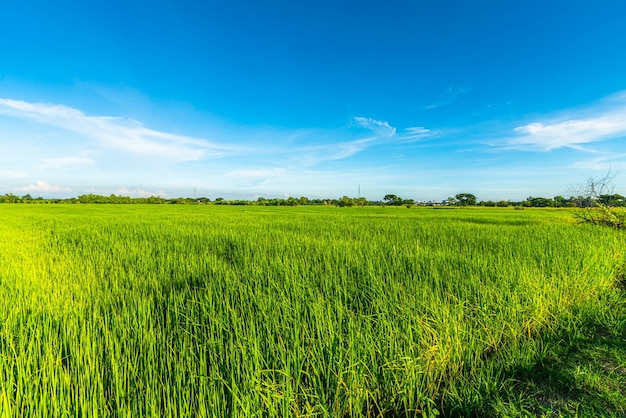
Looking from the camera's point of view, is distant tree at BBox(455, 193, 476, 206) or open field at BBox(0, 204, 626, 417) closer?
open field at BBox(0, 204, 626, 417)

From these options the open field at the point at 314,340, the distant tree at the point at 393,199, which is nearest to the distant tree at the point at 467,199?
the distant tree at the point at 393,199

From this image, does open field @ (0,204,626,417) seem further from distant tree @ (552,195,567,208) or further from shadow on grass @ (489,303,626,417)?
distant tree @ (552,195,567,208)

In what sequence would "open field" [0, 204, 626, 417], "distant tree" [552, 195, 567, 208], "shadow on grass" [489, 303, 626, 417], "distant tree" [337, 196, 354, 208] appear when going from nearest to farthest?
"open field" [0, 204, 626, 417] < "shadow on grass" [489, 303, 626, 417] < "distant tree" [552, 195, 567, 208] < "distant tree" [337, 196, 354, 208]

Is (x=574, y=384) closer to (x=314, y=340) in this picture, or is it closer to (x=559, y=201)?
(x=314, y=340)

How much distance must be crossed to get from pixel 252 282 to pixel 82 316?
1.64m

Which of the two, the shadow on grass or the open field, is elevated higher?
the open field

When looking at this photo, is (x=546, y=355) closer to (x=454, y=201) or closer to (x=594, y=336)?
(x=594, y=336)

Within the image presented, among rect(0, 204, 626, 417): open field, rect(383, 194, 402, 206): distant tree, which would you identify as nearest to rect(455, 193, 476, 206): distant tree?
rect(383, 194, 402, 206): distant tree

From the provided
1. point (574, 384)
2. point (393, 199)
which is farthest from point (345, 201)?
point (574, 384)

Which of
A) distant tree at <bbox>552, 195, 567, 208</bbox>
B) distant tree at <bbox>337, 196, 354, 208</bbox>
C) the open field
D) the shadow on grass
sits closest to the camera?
the open field

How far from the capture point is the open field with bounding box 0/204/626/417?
1.56 meters

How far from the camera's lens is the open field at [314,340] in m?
1.56

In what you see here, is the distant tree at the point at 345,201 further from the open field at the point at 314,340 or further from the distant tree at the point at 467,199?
the open field at the point at 314,340

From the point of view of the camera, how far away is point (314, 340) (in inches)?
79.1
